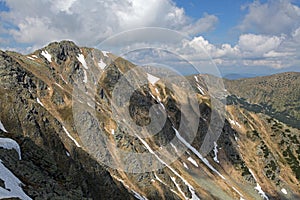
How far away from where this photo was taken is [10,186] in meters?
30.5

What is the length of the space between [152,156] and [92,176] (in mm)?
54464

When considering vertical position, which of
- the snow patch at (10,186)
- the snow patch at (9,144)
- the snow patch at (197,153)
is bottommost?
the snow patch at (197,153)

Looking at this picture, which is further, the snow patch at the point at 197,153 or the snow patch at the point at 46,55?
the snow patch at the point at 46,55

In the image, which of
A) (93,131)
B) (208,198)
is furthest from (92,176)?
(208,198)

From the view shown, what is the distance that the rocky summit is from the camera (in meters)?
44.8

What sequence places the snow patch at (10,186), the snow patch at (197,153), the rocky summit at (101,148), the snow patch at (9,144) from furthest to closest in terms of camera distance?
the snow patch at (197,153) → the rocky summit at (101,148) → the snow patch at (9,144) → the snow patch at (10,186)

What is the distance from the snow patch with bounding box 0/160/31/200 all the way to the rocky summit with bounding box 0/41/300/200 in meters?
0.13

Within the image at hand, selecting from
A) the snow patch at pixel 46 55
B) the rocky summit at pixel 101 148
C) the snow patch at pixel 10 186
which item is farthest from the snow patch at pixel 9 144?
the snow patch at pixel 46 55

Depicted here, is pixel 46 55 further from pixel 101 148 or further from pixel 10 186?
pixel 10 186

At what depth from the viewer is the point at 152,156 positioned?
12925 centimetres

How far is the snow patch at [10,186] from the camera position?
28.4m

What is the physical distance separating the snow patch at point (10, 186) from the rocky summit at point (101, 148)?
0.13 meters

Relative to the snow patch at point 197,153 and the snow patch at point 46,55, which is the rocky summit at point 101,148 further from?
the snow patch at point 197,153

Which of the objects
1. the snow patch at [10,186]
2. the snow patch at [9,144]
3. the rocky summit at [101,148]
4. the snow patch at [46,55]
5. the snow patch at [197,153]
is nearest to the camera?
the snow patch at [10,186]
